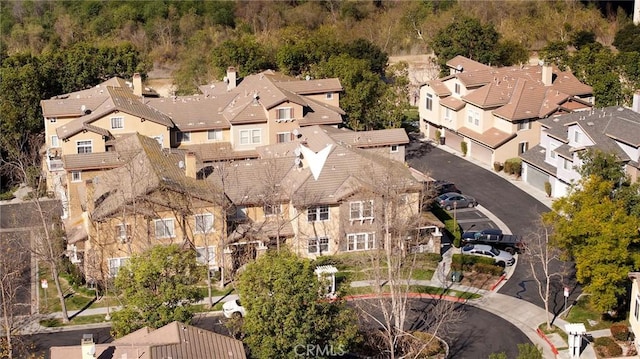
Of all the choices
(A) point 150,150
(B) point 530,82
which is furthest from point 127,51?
(B) point 530,82

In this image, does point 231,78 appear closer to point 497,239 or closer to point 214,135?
point 214,135

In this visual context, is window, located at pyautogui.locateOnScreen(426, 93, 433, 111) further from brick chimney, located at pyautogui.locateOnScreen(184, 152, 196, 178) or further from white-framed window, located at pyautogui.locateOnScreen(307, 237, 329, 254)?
brick chimney, located at pyautogui.locateOnScreen(184, 152, 196, 178)

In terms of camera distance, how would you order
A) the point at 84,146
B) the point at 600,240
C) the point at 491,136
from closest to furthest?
1. the point at 600,240
2. the point at 84,146
3. the point at 491,136

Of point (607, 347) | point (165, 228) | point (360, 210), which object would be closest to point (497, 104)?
point (360, 210)

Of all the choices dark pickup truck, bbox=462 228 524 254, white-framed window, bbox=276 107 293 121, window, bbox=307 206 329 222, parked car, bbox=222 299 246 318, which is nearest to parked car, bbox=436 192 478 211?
dark pickup truck, bbox=462 228 524 254

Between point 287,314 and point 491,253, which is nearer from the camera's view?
point 287,314

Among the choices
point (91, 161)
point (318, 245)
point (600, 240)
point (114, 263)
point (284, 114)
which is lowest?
point (114, 263)

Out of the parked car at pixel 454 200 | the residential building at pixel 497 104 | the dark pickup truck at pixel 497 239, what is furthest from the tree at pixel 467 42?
the dark pickup truck at pixel 497 239
